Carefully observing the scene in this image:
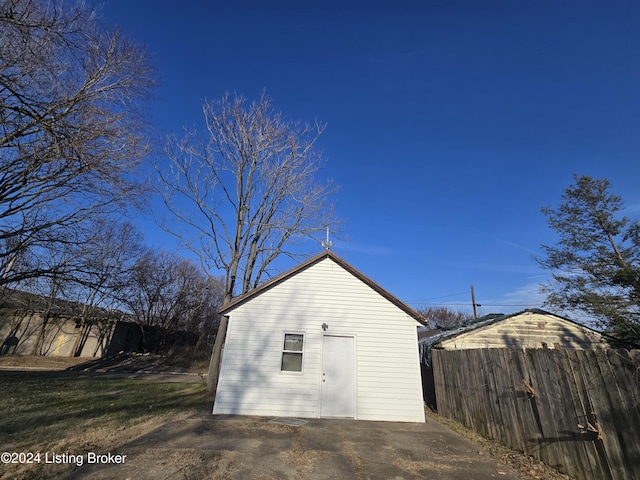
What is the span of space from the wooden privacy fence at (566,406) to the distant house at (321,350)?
248 cm

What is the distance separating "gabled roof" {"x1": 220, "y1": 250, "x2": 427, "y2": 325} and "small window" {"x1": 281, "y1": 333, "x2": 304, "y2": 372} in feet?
5.72

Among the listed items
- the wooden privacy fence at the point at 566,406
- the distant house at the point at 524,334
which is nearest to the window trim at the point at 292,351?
the wooden privacy fence at the point at 566,406

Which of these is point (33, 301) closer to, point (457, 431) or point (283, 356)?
point (283, 356)

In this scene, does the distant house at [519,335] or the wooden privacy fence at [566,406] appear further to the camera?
the distant house at [519,335]

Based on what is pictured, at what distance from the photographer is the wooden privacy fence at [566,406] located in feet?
14.2

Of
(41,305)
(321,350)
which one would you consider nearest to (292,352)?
(321,350)

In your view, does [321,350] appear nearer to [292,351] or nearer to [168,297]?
[292,351]

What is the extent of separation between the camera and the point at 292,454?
600cm

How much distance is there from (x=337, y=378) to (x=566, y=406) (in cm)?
597

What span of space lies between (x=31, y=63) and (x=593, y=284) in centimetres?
2721

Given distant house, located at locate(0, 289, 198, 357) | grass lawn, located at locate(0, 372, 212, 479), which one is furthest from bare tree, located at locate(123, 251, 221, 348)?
grass lawn, located at locate(0, 372, 212, 479)

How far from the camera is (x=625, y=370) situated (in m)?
4.39

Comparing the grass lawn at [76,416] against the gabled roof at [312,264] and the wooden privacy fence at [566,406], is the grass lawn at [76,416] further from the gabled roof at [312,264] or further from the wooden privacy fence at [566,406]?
the wooden privacy fence at [566,406]

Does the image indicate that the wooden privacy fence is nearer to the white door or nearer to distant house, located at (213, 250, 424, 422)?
distant house, located at (213, 250, 424, 422)
